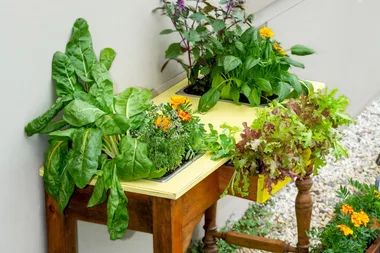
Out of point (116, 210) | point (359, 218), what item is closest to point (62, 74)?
point (116, 210)

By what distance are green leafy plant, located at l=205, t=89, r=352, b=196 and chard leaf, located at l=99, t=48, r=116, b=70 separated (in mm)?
513

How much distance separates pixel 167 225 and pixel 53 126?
0.58m

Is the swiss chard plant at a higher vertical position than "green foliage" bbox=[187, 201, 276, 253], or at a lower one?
higher

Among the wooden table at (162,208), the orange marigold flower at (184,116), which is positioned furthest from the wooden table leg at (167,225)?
the orange marigold flower at (184,116)

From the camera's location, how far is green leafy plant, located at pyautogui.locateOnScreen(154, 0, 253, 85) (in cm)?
370

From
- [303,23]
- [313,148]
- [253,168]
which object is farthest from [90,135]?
[303,23]

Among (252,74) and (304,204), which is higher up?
(252,74)

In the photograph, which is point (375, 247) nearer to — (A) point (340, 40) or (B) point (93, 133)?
(B) point (93, 133)

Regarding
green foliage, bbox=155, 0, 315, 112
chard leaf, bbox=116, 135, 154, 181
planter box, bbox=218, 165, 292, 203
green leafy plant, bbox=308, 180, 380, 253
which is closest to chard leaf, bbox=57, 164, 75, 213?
chard leaf, bbox=116, 135, 154, 181

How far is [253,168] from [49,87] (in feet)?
2.82

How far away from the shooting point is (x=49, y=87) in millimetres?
3125

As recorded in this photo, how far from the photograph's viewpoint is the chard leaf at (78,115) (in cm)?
296

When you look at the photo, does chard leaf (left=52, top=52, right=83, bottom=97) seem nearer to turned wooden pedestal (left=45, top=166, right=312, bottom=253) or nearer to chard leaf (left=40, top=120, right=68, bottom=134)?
chard leaf (left=40, top=120, right=68, bottom=134)

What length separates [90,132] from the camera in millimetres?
2943
